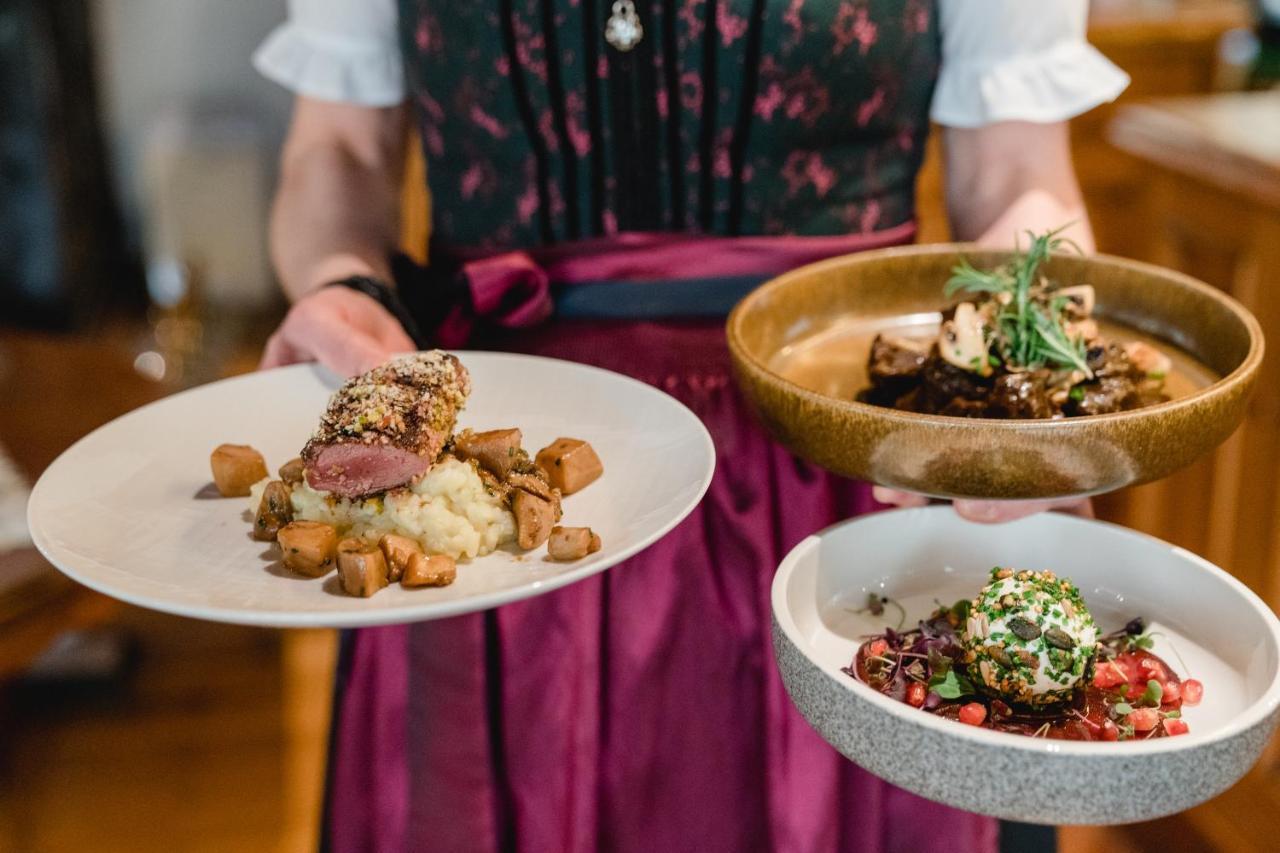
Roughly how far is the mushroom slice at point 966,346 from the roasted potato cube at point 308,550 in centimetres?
45

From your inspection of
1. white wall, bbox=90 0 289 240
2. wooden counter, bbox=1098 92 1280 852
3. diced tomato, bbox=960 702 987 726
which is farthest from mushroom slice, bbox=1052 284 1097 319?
white wall, bbox=90 0 289 240

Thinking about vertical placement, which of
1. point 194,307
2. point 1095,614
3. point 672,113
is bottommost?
point 194,307

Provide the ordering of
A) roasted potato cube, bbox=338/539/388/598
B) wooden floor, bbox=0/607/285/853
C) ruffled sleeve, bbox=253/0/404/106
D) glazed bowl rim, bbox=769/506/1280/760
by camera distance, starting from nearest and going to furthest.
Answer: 1. glazed bowl rim, bbox=769/506/1280/760
2. roasted potato cube, bbox=338/539/388/598
3. ruffled sleeve, bbox=253/0/404/106
4. wooden floor, bbox=0/607/285/853

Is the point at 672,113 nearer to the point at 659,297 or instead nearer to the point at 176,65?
the point at 659,297

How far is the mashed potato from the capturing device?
751 mm

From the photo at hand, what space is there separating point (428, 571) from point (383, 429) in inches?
4.5

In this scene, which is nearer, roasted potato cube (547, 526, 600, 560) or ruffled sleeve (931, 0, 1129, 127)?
roasted potato cube (547, 526, 600, 560)

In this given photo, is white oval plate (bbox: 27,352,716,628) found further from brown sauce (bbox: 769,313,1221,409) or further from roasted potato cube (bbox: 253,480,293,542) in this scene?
brown sauce (bbox: 769,313,1221,409)

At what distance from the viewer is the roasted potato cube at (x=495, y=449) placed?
2.68 feet

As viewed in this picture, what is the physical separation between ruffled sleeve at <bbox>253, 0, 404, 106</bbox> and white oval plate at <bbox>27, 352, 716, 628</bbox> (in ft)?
1.25

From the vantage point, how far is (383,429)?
77cm

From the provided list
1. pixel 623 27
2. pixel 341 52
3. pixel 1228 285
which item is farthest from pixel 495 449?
pixel 1228 285

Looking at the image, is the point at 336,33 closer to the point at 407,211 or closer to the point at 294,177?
the point at 294,177

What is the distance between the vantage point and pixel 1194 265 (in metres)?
2.21
